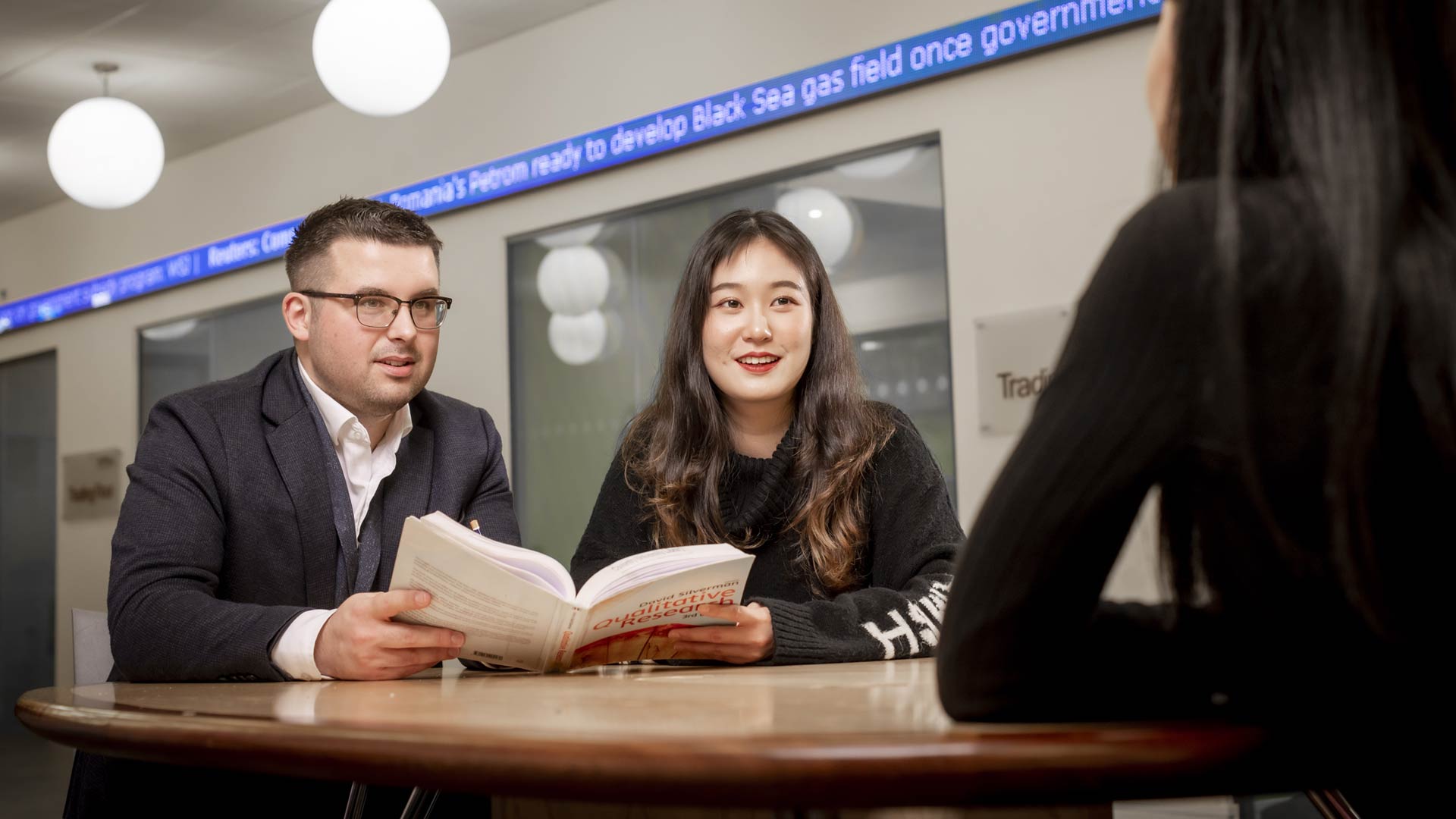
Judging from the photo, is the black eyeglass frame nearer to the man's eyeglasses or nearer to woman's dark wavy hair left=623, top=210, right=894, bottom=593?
the man's eyeglasses

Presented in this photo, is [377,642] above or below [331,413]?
below

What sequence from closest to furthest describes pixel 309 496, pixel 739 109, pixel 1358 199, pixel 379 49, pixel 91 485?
pixel 1358 199
pixel 309 496
pixel 379 49
pixel 739 109
pixel 91 485

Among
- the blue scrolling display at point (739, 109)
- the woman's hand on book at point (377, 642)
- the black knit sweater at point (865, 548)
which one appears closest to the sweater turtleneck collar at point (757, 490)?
the black knit sweater at point (865, 548)

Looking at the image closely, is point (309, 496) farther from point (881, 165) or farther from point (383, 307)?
point (881, 165)

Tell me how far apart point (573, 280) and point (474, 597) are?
14.6 feet

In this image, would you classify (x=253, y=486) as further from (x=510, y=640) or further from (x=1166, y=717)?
(x=1166, y=717)

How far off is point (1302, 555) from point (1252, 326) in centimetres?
13

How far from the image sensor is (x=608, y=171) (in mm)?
5621

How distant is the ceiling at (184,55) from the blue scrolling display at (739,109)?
2.05ft

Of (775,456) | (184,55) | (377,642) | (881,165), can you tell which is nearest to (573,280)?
(881,165)

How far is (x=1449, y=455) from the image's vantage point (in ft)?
2.28

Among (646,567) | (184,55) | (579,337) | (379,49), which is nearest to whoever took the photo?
(646,567)

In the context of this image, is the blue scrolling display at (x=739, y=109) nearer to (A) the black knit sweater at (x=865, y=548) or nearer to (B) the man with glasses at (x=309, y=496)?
(A) the black knit sweater at (x=865, y=548)

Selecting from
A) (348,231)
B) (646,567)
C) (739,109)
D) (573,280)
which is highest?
(739,109)
